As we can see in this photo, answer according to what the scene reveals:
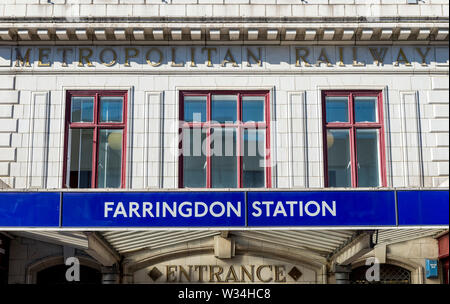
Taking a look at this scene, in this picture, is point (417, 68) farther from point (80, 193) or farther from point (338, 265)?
point (80, 193)

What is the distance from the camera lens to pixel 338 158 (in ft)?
55.3

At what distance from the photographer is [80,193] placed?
14.0m

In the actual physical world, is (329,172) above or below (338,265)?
above

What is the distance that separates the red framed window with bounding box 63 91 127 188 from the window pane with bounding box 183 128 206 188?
1.46 metres

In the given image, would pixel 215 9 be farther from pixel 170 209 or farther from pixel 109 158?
pixel 170 209

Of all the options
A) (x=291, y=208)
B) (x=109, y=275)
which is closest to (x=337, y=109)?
(x=291, y=208)

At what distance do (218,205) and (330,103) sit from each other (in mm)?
4619

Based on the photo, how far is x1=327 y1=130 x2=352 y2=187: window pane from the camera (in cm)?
1675

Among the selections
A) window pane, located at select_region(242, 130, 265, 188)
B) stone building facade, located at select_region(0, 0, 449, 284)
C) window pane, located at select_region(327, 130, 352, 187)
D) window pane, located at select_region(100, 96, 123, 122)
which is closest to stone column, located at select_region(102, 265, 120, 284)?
stone building facade, located at select_region(0, 0, 449, 284)

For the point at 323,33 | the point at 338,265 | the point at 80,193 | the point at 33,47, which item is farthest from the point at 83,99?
the point at 338,265

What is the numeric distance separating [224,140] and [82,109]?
3.52 meters

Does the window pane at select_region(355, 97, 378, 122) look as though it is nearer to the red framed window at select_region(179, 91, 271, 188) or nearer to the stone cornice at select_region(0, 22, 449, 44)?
the stone cornice at select_region(0, 22, 449, 44)
